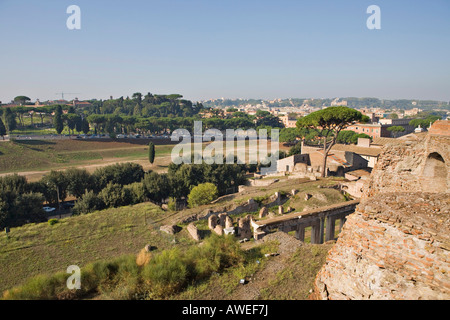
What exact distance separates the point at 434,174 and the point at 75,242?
560 inches

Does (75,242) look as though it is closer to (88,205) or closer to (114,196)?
(88,205)

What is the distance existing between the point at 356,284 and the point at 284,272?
2813mm

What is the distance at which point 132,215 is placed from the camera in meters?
16.6

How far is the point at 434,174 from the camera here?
23.8ft

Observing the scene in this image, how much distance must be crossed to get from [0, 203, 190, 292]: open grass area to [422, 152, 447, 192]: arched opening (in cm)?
997

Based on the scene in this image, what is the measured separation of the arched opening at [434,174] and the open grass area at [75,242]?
32.7 ft

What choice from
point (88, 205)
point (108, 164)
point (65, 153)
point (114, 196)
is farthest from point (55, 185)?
point (65, 153)

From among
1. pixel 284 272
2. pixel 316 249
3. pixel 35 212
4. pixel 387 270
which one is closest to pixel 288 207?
pixel 316 249

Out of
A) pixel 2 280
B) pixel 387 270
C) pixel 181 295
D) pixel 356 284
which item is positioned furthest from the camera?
pixel 2 280

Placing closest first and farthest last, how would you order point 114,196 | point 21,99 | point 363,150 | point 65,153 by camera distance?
point 114,196 < point 363,150 < point 65,153 < point 21,99

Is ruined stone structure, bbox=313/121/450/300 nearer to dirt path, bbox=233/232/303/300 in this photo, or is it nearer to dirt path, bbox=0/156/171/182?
dirt path, bbox=233/232/303/300

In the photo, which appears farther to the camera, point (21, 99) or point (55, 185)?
point (21, 99)
